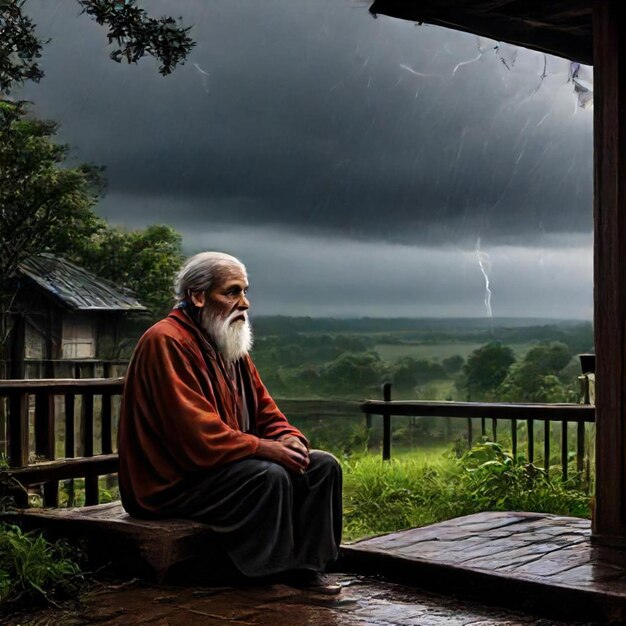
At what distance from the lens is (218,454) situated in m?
4.39

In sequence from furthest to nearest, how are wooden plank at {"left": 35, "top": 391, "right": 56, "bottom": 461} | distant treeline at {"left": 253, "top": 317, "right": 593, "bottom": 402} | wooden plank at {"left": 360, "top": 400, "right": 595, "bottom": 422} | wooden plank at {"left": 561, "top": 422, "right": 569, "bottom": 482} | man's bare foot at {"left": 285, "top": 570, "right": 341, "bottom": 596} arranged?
distant treeline at {"left": 253, "top": 317, "right": 593, "bottom": 402} < wooden plank at {"left": 561, "top": 422, "right": 569, "bottom": 482} < wooden plank at {"left": 360, "top": 400, "right": 595, "bottom": 422} < wooden plank at {"left": 35, "top": 391, "right": 56, "bottom": 461} < man's bare foot at {"left": 285, "top": 570, "right": 341, "bottom": 596}

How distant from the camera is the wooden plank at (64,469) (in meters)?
6.21

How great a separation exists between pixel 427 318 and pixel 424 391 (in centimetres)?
207

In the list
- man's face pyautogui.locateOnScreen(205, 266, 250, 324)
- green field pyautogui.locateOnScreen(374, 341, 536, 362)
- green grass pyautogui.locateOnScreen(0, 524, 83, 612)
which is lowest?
green grass pyautogui.locateOnScreen(0, 524, 83, 612)

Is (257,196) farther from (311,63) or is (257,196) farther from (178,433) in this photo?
(178,433)

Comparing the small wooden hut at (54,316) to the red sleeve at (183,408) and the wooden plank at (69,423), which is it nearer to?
the wooden plank at (69,423)

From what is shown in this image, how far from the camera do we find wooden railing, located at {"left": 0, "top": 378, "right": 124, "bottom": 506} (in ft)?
19.5

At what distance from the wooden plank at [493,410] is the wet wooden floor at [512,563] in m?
2.18

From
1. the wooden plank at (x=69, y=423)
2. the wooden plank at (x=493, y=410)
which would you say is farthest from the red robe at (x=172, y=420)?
the wooden plank at (x=493, y=410)

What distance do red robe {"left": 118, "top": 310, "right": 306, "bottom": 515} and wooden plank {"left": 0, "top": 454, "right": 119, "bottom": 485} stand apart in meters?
1.69

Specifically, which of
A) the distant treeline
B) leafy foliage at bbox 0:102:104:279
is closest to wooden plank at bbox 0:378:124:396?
leafy foliage at bbox 0:102:104:279

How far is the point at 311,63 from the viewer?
74.9ft

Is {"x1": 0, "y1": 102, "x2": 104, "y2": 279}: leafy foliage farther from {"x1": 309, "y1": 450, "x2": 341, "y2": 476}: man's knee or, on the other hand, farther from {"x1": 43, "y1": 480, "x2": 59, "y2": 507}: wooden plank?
{"x1": 309, "y1": 450, "x2": 341, "y2": 476}: man's knee

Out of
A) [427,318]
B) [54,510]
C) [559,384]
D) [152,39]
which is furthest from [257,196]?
[54,510]
